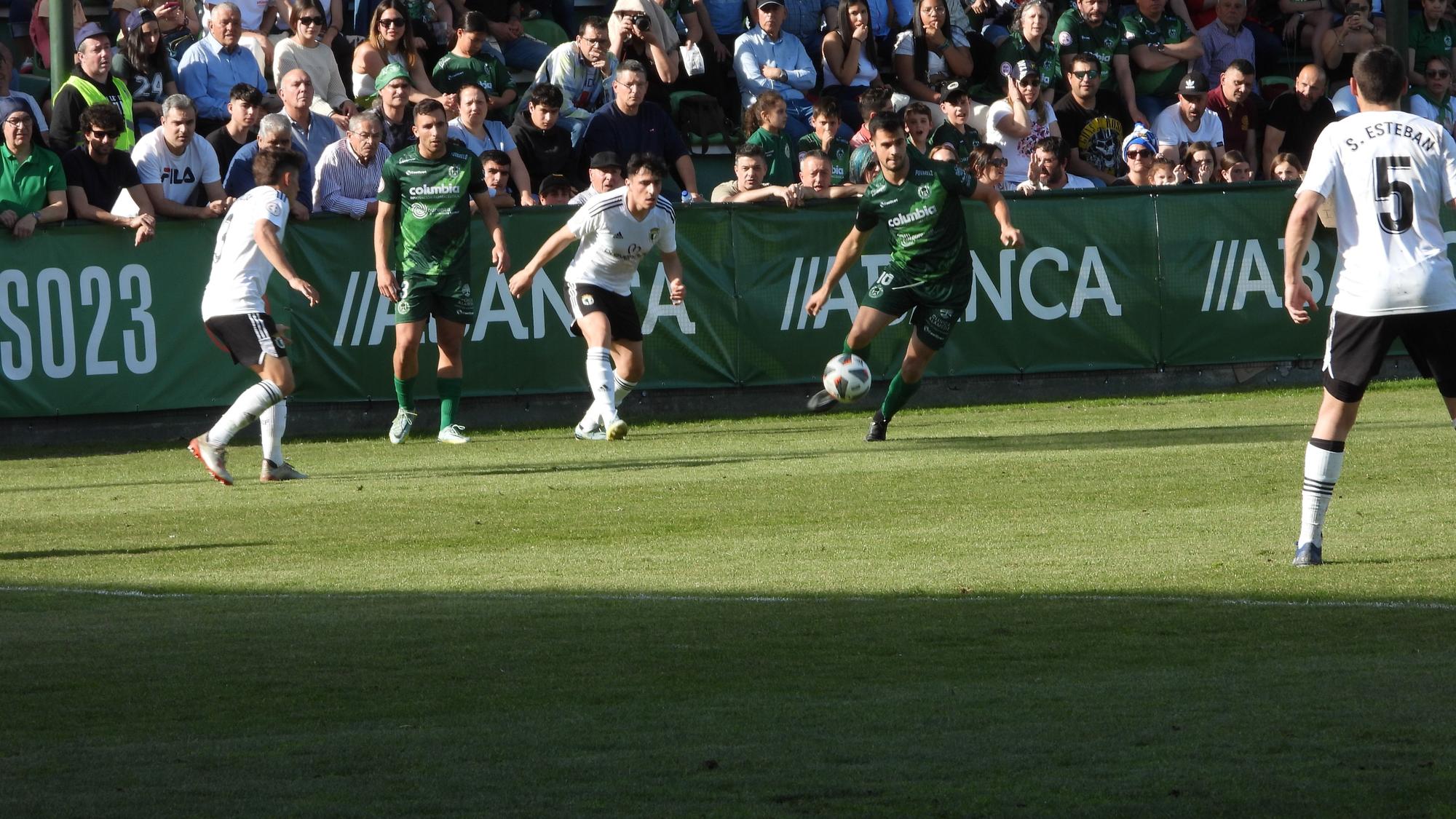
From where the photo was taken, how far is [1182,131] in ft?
65.9

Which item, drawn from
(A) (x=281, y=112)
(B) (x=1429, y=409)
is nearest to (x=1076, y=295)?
(B) (x=1429, y=409)

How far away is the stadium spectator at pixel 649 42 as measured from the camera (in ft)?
61.5

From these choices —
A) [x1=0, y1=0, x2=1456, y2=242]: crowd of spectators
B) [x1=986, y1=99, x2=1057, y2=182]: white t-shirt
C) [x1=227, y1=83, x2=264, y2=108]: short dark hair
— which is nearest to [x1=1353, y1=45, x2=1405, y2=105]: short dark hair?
[x1=0, y1=0, x2=1456, y2=242]: crowd of spectators

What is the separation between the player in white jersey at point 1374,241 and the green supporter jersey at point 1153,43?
12794 mm

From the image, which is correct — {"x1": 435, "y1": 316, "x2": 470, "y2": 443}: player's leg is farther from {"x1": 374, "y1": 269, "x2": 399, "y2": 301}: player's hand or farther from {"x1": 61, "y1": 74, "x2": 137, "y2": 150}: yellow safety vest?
{"x1": 61, "y1": 74, "x2": 137, "y2": 150}: yellow safety vest

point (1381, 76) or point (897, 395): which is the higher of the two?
point (1381, 76)

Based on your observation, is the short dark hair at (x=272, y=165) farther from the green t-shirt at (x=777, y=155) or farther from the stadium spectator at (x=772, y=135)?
the green t-shirt at (x=777, y=155)

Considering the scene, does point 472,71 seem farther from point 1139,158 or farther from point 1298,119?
point 1298,119

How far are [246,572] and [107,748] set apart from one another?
3.74 meters

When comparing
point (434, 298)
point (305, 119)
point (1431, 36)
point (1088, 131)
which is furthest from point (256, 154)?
point (1431, 36)

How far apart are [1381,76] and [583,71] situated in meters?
11.7

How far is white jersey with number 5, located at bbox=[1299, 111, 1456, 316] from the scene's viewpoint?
26.9ft

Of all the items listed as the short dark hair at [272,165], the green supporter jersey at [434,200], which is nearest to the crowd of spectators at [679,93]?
the green supporter jersey at [434,200]

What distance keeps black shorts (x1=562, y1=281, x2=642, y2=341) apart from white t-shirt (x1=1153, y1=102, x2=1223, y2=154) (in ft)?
23.9
